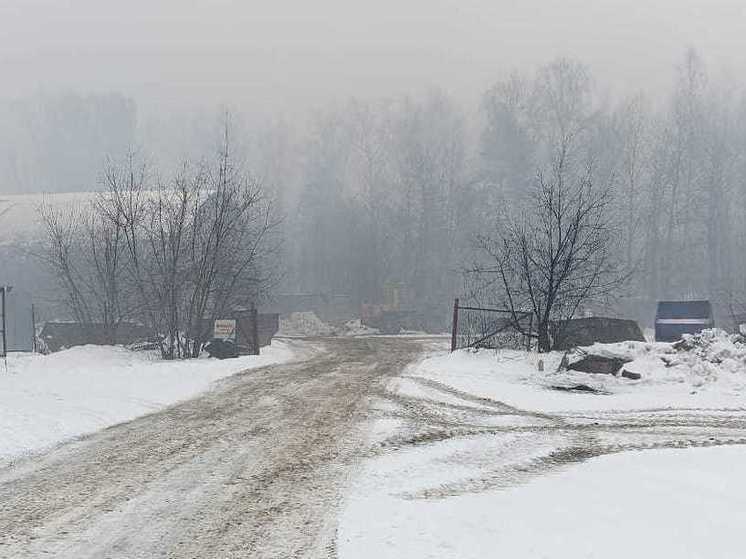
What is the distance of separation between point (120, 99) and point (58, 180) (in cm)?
1289

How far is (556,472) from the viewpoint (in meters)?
7.07

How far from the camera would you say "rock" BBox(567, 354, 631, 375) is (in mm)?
15484

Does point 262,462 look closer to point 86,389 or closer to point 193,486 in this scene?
point 193,486

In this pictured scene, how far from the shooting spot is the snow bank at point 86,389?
913 cm

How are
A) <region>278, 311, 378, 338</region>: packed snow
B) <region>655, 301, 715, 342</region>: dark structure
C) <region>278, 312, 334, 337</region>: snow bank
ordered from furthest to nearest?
<region>278, 312, 334, 337</region>: snow bank, <region>278, 311, 378, 338</region>: packed snow, <region>655, 301, 715, 342</region>: dark structure

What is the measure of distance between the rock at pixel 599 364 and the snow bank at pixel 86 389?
354 inches

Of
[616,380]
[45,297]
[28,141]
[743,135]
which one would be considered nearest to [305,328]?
[45,297]

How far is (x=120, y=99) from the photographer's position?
266ft

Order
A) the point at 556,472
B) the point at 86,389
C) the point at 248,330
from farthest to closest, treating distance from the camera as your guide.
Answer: the point at 248,330
the point at 86,389
the point at 556,472

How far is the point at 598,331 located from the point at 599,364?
21.6 feet

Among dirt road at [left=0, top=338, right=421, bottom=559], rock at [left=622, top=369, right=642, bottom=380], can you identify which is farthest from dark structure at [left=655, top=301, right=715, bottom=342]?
dirt road at [left=0, top=338, right=421, bottom=559]

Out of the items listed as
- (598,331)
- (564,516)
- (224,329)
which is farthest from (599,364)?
(224,329)

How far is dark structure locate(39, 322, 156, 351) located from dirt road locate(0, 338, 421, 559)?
1188 centimetres

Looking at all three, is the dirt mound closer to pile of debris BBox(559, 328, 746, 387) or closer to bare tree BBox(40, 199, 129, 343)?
bare tree BBox(40, 199, 129, 343)
